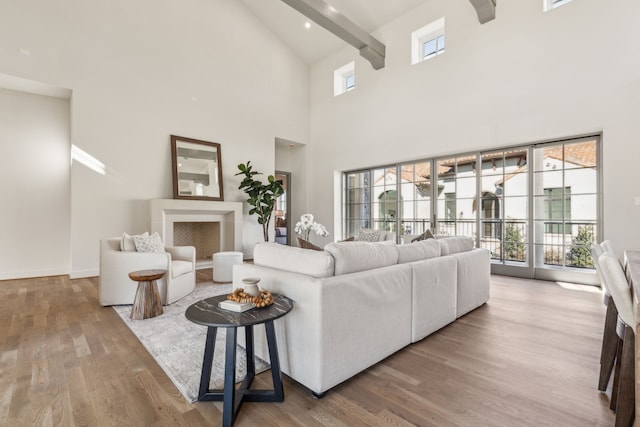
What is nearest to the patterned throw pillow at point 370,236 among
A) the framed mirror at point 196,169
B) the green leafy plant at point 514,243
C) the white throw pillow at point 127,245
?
the green leafy plant at point 514,243

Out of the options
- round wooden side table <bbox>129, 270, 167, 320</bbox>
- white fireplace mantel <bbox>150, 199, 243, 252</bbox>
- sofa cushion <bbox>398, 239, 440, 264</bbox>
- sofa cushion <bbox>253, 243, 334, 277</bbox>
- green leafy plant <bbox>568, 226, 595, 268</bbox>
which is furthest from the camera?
white fireplace mantel <bbox>150, 199, 243, 252</bbox>

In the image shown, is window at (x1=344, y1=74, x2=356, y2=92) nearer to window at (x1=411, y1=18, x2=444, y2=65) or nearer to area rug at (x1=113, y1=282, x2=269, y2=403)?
window at (x1=411, y1=18, x2=444, y2=65)

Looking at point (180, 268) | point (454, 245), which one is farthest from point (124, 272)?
point (454, 245)

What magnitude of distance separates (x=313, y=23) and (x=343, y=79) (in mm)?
1487

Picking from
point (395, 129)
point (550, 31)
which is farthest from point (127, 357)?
point (550, 31)

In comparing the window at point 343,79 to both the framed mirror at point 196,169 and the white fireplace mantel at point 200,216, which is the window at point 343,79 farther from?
the white fireplace mantel at point 200,216

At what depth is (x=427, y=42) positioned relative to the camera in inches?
237

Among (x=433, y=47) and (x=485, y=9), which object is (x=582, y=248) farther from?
(x=433, y=47)

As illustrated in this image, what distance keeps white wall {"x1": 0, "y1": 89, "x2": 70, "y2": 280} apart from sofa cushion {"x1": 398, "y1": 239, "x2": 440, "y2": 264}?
19.1 feet

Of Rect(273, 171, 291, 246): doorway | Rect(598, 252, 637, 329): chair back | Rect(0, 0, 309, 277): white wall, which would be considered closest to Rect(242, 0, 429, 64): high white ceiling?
Rect(0, 0, 309, 277): white wall

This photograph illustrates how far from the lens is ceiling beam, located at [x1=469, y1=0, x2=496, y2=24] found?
4754 mm

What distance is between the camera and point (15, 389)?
175cm

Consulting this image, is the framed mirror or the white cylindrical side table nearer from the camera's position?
the white cylindrical side table

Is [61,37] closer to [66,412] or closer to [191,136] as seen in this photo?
[191,136]
